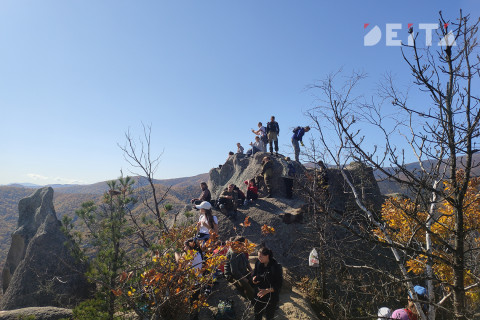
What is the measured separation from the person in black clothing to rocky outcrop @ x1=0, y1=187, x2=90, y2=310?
6.05 meters

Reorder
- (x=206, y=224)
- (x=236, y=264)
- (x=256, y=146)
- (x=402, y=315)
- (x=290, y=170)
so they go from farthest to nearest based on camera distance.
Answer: (x=256, y=146), (x=290, y=170), (x=206, y=224), (x=236, y=264), (x=402, y=315)

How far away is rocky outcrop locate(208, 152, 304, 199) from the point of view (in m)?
12.4

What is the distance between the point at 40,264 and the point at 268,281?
12.3 metres

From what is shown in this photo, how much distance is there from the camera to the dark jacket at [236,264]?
16.8 ft

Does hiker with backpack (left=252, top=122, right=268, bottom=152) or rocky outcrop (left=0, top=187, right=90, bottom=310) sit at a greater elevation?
hiker with backpack (left=252, top=122, right=268, bottom=152)

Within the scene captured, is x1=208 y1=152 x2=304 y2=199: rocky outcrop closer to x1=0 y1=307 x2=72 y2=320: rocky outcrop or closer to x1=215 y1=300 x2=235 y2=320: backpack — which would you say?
x1=215 y1=300 x2=235 y2=320: backpack

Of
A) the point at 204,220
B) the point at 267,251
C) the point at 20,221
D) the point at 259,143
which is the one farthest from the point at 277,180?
the point at 20,221

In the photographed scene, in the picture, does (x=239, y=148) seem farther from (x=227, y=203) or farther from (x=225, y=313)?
(x=225, y=313)

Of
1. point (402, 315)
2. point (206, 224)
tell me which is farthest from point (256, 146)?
point (402, 315)

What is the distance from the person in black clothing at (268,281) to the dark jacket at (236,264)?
0.80 meters

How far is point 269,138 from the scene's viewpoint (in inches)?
507

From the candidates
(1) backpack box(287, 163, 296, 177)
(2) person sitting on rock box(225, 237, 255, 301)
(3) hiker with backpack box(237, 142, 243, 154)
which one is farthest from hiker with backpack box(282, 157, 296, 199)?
(2) person sitting on rock box(225, 237, 255, 301)

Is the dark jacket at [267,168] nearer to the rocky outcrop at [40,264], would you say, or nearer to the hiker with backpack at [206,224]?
the hiker with backpack at [206,224]

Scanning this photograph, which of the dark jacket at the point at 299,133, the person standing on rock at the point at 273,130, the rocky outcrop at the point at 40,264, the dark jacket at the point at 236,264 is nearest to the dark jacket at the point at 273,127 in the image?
the person standing on rock at the point at 273,130
